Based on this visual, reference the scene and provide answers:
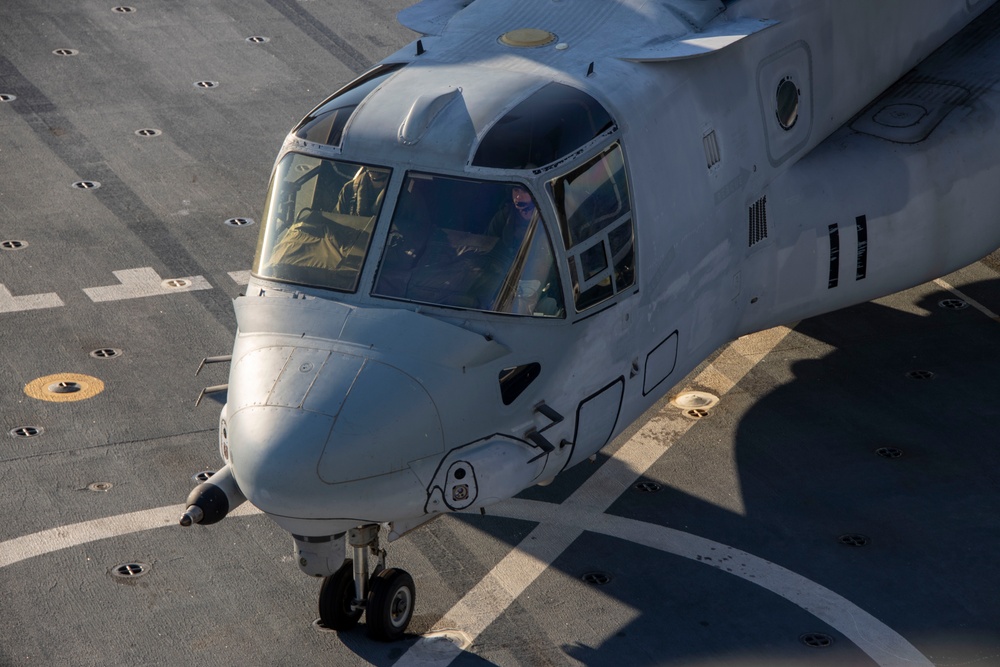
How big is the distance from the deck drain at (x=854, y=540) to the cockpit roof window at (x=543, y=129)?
484 cm

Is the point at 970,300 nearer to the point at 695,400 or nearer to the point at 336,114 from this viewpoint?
the point at 695,400

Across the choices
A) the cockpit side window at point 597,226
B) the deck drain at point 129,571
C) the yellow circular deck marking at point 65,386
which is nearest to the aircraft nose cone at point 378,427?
the cockpit side window at point 597,226

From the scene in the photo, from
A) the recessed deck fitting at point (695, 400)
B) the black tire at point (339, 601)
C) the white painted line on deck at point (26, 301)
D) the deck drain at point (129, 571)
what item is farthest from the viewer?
the white painted line on deck at point (26, 301)

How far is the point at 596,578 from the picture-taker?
43.7 ft

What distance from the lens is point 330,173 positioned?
11906 mm

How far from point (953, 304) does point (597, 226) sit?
8453 millimetres

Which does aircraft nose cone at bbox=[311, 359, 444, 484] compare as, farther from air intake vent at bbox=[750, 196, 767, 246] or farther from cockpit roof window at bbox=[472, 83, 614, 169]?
air intake vent at bbox=[750, 196, 767, 246]

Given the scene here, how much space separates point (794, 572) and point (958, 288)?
23.4 feet

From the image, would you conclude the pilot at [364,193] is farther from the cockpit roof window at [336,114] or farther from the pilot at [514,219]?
the pilot at [514,219]

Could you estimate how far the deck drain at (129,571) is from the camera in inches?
516

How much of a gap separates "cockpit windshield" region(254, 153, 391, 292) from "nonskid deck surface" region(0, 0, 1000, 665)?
125 inches

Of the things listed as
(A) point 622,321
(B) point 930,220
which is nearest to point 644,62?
(A) point 622,321

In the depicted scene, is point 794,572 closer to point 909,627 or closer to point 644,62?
point 909,627

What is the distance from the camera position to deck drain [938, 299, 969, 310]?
60.9ft
